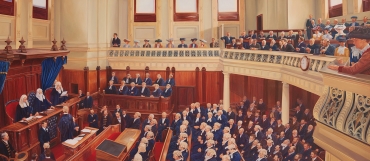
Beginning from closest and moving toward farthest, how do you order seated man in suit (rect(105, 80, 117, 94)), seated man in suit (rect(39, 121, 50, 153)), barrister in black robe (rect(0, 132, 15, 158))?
barrister in black robe (rect(0, 132, 15, 158))
seated man in suit (rect(39, 121, 50, 153))
seated man in suit (rect(105, 80, 117, 94))

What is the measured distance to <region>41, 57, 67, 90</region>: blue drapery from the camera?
9383 millimetres

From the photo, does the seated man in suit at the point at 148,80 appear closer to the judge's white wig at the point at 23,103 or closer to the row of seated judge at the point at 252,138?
the row of seated judge at the point at 252,138

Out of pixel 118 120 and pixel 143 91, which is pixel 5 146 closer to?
pixel 118 120

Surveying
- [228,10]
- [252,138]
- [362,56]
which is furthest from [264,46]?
[362,56]

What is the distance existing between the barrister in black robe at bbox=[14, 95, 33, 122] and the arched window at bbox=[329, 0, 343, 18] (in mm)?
10792

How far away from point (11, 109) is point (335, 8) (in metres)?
11.3

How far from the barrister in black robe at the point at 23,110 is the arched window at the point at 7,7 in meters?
5.26

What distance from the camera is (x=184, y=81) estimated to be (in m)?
15.4

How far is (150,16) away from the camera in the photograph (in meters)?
17.5

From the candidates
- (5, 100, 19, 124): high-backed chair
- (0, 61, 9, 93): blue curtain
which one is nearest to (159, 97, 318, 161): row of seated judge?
(5, 100, 19, 124): high-backed chair

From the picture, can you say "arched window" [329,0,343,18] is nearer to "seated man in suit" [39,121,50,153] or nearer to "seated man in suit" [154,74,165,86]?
"seated man in suit" [154,74,165,86]

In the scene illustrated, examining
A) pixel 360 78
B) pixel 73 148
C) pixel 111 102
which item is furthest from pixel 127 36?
pixel 360 78

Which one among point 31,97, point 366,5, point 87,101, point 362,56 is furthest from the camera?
point 87,101

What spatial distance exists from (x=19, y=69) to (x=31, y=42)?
15.9 ft
